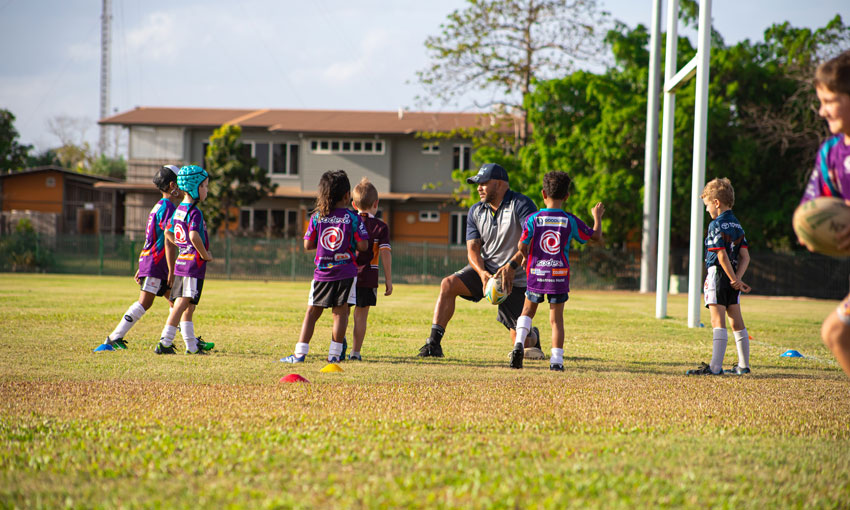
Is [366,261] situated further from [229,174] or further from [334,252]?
[229,174]

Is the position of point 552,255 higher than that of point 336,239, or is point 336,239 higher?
point 336,239

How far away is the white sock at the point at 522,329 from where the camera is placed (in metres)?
7.25

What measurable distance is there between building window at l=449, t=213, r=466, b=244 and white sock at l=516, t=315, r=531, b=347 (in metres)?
31.9

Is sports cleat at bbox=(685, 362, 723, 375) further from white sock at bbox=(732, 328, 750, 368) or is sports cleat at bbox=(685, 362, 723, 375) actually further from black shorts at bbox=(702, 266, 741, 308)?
black shorts at bbox=(702, 266, 741, 308)

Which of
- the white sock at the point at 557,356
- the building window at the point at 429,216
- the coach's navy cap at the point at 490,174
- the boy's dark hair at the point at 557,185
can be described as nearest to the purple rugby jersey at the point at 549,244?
the boy's dark hair at the point at 557,185

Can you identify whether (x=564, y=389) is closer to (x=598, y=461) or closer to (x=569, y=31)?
(x=598, y=461)

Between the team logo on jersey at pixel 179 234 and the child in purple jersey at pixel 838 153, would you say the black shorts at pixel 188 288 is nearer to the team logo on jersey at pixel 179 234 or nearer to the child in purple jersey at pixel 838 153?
the team logo on jersey at pixel 179 234

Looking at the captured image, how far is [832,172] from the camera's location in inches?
144

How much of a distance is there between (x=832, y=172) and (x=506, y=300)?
4833mm

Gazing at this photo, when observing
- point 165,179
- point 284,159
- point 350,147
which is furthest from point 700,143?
point 284,159

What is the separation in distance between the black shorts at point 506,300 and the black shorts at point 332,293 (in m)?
1.38

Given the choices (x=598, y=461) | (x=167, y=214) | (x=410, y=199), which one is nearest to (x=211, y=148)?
(x=410, y=199)

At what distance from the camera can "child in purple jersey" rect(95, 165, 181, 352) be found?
8.10m

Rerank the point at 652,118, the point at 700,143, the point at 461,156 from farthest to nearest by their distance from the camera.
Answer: the point at 461,156 < the point at 652,118 < the point at 700,143
